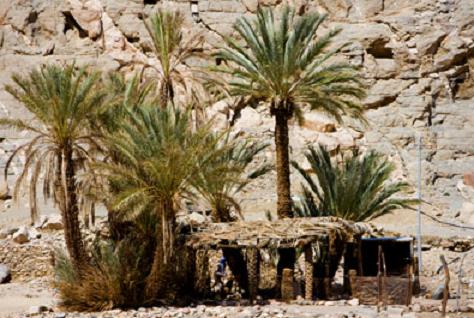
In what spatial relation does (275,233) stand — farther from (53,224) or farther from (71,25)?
(71,25)

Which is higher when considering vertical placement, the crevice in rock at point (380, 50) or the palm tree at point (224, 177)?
the crevice in rock at point (380, 50)

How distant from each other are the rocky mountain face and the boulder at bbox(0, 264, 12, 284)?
1279 cm

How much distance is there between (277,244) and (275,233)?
0.38m

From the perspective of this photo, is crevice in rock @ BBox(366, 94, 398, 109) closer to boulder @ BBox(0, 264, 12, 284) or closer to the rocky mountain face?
the rocky mountain face

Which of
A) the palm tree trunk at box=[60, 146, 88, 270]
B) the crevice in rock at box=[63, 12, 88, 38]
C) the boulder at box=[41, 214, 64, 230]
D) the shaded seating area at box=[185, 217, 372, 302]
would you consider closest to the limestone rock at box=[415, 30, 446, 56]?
the crevice in rock at box=[63, 12, 88, 38]

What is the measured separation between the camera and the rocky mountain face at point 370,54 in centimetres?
3803

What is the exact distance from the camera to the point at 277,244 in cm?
1850

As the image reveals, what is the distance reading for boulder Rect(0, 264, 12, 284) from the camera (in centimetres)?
2528

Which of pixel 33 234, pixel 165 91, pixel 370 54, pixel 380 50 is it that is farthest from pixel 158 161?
pixel 380 50

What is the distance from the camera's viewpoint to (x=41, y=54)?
133 feet

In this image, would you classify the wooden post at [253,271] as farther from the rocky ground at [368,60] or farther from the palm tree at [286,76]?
the rocky ground at [368,60]

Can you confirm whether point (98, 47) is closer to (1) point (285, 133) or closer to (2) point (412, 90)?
(2) point (412, 90)

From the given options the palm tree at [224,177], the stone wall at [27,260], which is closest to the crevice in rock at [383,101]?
the palm tree at [224,177]

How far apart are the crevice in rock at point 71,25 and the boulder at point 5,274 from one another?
18.0 meters
